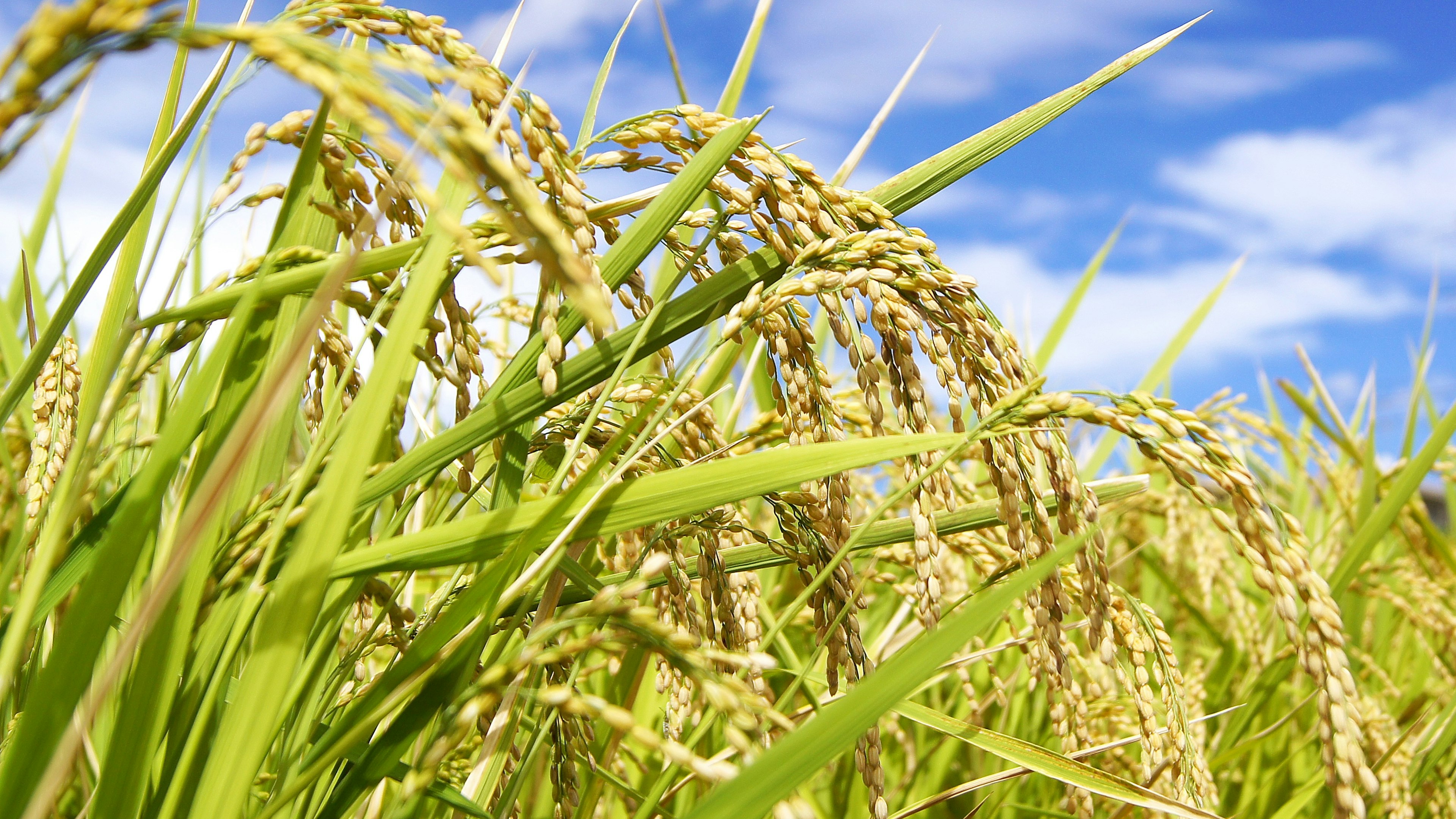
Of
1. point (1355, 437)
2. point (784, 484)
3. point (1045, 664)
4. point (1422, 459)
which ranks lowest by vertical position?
point (1045, 664)

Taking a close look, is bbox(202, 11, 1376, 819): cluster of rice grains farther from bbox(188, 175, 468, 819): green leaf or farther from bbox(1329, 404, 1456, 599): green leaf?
bbox(1329, 404, 1456, 599): green leaf

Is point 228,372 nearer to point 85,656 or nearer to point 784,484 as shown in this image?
point 85,656

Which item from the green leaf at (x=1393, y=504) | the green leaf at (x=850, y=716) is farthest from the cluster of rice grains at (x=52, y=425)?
the green leaf at (x=1393, y=504)

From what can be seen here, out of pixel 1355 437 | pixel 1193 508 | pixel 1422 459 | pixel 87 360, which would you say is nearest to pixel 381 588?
pixel 87 360

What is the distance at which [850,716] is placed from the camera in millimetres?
838

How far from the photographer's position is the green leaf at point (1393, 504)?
1.87 m

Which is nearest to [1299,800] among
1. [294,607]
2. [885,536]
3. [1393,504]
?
[1393,504]

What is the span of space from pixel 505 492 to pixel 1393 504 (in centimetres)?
186

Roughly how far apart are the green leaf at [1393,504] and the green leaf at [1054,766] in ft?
3.58

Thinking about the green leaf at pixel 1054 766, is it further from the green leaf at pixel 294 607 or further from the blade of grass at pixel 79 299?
the blade of grass at pixel 79 299

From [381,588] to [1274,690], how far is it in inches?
103

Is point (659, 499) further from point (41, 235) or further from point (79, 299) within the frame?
point (41, 235)

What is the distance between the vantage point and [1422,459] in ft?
6.24

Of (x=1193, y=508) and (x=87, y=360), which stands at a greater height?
(x=1193, y=508)
